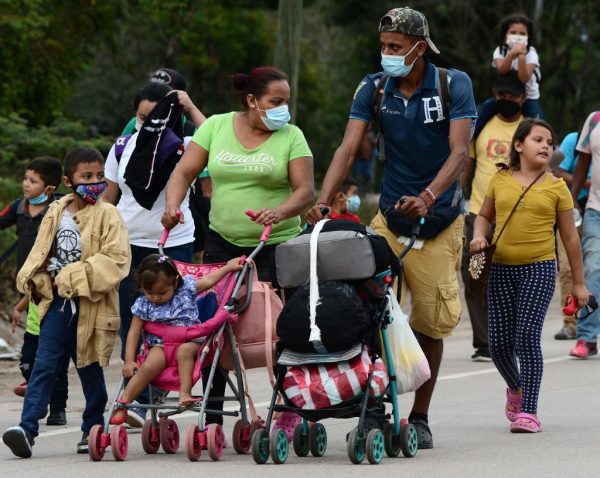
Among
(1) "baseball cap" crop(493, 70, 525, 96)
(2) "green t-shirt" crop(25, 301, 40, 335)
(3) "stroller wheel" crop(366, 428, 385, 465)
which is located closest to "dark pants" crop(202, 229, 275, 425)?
(3) "stroller wheel" crop(366, 428, 385, 465)

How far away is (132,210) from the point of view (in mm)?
9867

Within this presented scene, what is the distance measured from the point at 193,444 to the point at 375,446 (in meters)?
0.94

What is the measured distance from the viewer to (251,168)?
8570mm

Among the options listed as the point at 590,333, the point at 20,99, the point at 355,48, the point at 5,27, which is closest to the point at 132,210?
the point at 590,333

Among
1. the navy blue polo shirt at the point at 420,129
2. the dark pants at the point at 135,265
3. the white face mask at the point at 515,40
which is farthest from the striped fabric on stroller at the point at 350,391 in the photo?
the white face mask at the point at 515,40

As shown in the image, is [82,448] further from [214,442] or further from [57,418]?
[57,418]

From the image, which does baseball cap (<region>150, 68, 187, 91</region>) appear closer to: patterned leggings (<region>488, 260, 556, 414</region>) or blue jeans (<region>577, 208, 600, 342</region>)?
patterned leggings (<region>488, 260, 556, 414</region>)

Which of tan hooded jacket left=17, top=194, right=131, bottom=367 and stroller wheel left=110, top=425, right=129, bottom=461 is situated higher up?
tan hooded jacket left=17, top=194, right=131, bottom=367

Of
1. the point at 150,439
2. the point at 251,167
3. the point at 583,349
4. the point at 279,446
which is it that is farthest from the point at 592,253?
the point at 279,446

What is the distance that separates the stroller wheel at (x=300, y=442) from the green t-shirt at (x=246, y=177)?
3.90 ft

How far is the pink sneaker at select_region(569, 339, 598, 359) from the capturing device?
13.6 m

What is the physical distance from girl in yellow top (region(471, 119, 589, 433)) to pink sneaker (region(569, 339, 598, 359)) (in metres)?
4.33

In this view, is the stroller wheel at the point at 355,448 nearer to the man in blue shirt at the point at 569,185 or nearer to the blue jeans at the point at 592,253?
the blue jeans at the point at 592,253

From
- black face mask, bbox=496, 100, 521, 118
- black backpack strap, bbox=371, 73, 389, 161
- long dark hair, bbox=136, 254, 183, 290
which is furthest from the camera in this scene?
black face mask, bbox=496, 100, 521, 118
